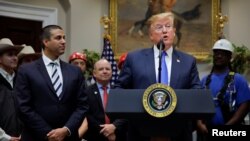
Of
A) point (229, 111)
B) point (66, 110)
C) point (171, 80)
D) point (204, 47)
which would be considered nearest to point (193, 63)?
point (171, 80)

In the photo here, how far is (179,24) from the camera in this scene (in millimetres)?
9000

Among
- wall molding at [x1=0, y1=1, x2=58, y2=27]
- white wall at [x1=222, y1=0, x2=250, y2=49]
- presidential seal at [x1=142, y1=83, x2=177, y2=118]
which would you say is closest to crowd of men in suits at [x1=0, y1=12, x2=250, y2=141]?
presidential seal at [x1=142, y1=83, x2=177, y2=118]

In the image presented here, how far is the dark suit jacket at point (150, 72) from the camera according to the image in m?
3.43

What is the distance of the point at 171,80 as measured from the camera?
3436 mm

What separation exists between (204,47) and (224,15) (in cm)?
69

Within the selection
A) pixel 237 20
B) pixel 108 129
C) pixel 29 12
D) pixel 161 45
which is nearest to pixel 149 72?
pixel 161 45

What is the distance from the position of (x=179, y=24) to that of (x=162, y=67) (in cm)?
563

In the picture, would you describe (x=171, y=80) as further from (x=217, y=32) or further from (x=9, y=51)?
(x=217, y=32)

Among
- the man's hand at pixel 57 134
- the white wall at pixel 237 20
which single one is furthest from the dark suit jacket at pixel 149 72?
the white wall at pixel 237 20

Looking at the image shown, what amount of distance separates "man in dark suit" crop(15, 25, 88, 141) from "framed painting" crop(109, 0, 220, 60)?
4.68 meters

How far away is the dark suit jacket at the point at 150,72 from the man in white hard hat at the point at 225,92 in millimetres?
1349

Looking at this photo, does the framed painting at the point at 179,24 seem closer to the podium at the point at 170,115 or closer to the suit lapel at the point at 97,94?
the suit lapel at the point at 97,94

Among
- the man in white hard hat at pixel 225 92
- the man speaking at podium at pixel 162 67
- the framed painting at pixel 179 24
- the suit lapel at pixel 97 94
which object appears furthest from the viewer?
the framed painting at pixel 179 24

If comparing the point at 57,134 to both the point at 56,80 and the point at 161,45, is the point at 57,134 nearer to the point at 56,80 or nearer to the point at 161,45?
the point at 56,80
